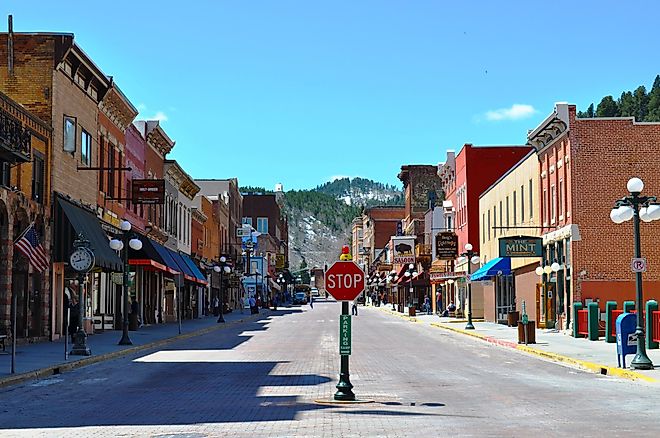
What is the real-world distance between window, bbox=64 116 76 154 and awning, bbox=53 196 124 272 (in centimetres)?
210

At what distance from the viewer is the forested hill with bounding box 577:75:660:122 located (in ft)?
409

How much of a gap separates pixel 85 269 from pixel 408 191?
88780 mm

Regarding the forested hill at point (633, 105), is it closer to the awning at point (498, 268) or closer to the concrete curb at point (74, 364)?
the awning at point (498, 268)

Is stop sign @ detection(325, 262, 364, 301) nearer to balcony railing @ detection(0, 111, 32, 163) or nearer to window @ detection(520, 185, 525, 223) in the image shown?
balcony railing @ detection(0, 111, 32, 163)

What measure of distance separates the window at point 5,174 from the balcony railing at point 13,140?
0.93 metres

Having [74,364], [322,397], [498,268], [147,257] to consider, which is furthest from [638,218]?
[498,268]

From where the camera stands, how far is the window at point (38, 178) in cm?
3319

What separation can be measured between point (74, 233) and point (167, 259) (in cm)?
1699

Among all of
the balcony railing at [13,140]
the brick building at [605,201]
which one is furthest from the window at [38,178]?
the brick building at [605,201]

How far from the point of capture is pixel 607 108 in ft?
440

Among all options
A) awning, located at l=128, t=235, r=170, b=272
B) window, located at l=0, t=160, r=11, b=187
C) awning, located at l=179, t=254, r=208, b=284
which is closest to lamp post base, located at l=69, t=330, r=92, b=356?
window, located at l=0, t=160, r=11, b=187

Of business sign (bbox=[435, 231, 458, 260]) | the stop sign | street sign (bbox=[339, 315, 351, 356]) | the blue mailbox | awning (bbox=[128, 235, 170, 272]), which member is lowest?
the blue mailbox

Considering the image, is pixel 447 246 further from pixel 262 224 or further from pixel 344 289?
pixel 262 224

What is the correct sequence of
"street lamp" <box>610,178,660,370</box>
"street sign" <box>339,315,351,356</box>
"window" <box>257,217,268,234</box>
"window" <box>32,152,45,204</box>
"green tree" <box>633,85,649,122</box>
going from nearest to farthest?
"street sign" <box>339,315,351,356</box>, "street lamp" <box>610,178,660,370</box>, "window" <box>32,152,45,204</box>, "green tree" <box>633,85,649,122</box>, "window" <box>257,217,268,234</box>
